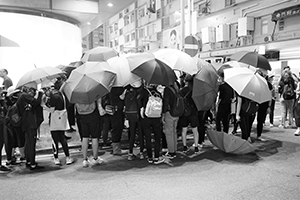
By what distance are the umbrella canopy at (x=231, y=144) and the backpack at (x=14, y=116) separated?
3.54 m

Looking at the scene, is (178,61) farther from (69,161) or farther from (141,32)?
(141,32)

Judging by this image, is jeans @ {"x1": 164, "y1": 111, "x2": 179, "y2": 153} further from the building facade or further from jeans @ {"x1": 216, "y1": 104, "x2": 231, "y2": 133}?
the building facade

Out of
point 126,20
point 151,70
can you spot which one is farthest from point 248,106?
point 126,20

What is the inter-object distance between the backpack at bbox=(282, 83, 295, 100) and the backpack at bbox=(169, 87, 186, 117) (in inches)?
160

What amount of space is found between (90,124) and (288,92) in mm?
5676

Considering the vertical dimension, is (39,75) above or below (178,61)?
below

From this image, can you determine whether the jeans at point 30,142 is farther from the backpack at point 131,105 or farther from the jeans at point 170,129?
the jeans at point 170,129

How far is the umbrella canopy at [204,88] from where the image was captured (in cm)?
464

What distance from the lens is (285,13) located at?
12.0 meters

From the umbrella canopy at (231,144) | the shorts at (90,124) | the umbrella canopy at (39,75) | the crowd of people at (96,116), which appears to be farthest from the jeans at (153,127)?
the umbrella canopy at (39,75)

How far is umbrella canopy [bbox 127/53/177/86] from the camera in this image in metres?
4.14

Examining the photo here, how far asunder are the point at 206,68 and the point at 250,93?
910 mm

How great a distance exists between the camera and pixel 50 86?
14.4 feet

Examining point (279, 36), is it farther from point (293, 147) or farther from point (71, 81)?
point (71, 81)
